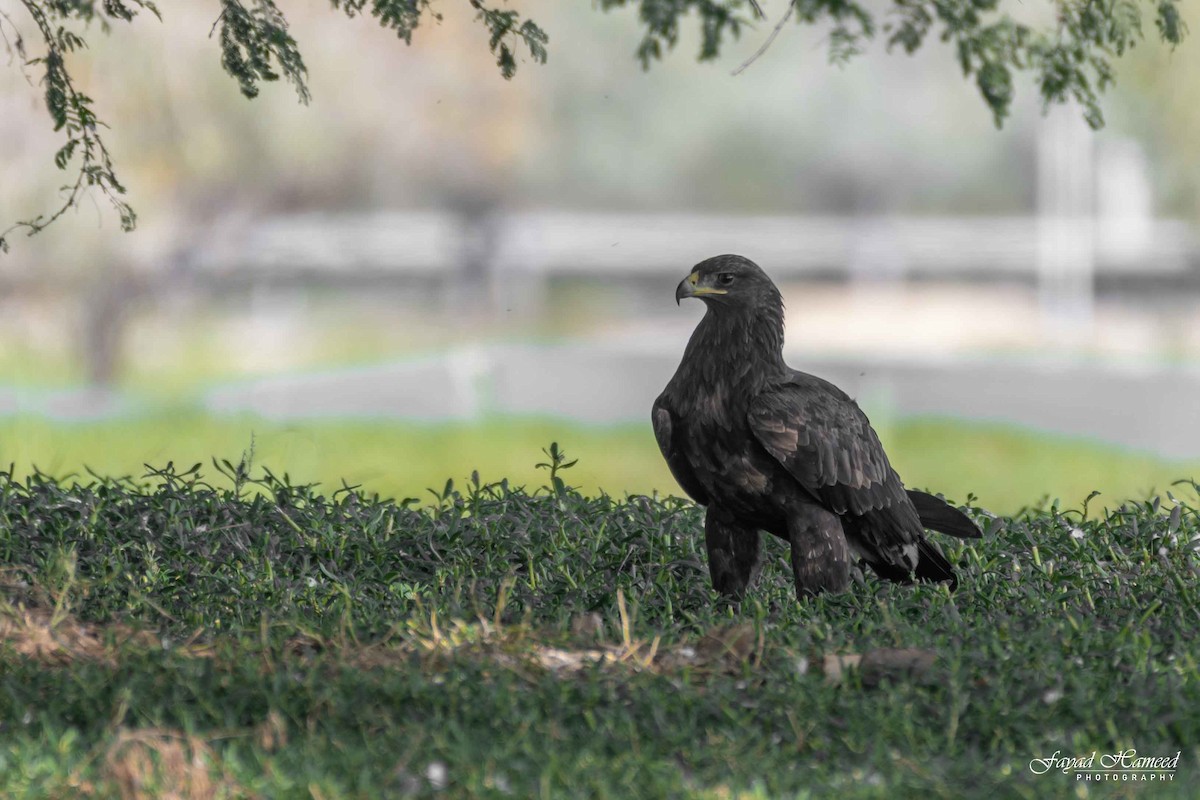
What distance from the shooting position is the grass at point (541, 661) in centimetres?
385

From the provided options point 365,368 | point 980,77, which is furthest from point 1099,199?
point 980,77

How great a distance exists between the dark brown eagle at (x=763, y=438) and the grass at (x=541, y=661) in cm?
32

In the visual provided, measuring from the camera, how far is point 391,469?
15.7 metres

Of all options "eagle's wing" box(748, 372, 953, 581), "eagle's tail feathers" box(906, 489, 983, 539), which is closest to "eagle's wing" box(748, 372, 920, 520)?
"eagle's wing" box(748, 372, 953, 581)

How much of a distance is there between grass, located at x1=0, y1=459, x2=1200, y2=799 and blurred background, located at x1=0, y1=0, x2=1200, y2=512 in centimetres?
160

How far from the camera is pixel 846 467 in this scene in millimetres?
5445

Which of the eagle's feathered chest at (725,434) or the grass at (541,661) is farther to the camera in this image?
the eagle's feathered chest at (725,434)

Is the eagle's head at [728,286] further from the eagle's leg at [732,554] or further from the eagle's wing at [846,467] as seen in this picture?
the eagle's leg at [732,554]

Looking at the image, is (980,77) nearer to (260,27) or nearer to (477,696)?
(260,27)

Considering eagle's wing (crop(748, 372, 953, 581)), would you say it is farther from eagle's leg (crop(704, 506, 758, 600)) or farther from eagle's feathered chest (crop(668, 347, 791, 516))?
eagle's leg (crop(704, 506, 758, 600))

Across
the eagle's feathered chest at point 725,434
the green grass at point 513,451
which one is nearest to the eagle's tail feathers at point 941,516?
the eagle's feathered chest at point 725,434

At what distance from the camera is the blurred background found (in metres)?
15.1

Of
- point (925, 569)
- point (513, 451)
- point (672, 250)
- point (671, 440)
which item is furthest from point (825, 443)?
point (672, 250)

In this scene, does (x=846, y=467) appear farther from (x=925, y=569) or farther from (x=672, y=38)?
(x=672, y=38)
